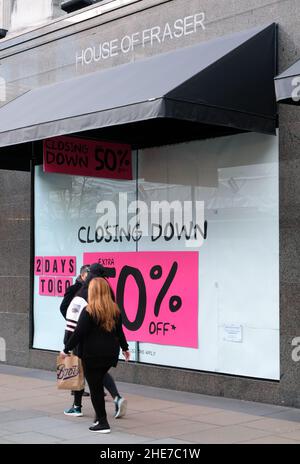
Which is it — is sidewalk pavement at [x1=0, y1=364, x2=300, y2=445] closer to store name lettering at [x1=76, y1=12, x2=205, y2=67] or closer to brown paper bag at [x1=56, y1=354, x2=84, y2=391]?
brown paper bag at [x1=56, y1=354, x2=84, y2=391]

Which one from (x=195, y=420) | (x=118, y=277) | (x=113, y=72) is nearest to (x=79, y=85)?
(x=113, y=72)

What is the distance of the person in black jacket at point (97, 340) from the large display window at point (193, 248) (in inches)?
98.6

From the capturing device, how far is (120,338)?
798 centimetres

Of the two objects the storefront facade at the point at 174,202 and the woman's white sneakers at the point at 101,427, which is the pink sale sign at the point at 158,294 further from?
the woman's white sneakers at the point at 101,427

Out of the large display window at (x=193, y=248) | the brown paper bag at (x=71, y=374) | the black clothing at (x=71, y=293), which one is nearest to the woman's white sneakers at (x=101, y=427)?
the brown paper bag at (x=71, y=374)

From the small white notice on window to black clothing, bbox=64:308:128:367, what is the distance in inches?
101

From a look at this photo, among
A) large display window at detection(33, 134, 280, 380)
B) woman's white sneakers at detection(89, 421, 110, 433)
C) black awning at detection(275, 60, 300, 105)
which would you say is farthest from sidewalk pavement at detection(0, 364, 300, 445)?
black awning at detection(275, 60, 300, 105)

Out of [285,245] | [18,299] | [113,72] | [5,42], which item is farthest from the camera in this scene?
[5,42]

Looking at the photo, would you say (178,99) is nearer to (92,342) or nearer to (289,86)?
(289,86)

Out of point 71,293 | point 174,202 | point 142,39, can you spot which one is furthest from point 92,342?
point 142,39

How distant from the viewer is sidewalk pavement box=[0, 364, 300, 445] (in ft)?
24.5

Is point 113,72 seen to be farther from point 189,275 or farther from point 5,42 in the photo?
point 5,42

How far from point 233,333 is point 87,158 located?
3.42 m

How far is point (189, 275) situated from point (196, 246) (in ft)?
1.36
